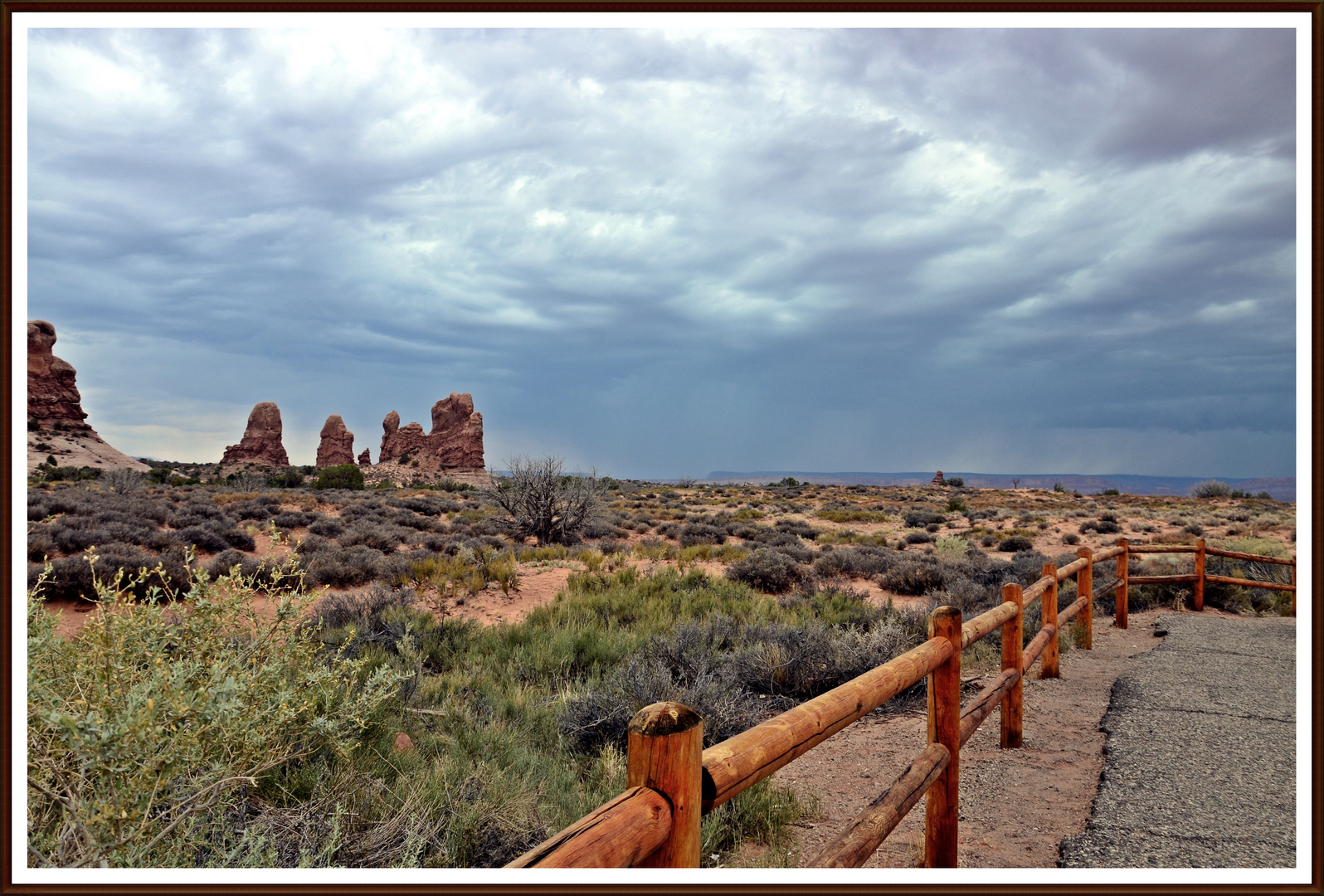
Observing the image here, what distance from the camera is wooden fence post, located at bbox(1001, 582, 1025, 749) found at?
197 inches

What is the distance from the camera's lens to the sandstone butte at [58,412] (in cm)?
5366

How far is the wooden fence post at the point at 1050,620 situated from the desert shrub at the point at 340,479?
136ft

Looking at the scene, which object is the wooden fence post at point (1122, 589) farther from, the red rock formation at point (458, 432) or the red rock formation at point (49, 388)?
the red rock formation at point (458, 432)

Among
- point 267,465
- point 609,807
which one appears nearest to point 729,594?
point 609,807

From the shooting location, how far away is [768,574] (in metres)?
13.8

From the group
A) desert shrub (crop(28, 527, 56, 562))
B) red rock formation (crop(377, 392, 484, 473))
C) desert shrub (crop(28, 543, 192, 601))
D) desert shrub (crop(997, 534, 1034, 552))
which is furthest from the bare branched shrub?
red rock formation (crop(377, 392, 484, 473))

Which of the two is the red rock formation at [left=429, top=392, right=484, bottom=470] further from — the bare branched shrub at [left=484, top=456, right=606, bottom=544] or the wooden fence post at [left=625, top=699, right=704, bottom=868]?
the wooden fence post at [left=625, top=699, right=704, bottom=868]

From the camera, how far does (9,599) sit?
232 centimetres

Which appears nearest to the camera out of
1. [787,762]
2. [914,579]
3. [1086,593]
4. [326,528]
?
[787,762]

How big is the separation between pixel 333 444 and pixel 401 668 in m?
95.5

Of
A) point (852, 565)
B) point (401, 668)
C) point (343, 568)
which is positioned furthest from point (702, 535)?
point (401, 668)

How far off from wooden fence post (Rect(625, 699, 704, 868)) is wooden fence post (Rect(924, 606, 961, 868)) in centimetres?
226

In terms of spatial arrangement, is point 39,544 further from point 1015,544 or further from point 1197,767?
point 1015,544

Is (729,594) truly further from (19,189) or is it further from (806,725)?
(19,189)
